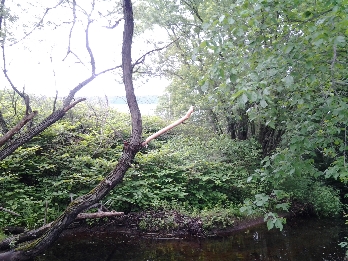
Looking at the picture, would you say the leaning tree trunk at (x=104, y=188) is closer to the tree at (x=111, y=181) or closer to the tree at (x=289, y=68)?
the tree at (x=111, y=181)

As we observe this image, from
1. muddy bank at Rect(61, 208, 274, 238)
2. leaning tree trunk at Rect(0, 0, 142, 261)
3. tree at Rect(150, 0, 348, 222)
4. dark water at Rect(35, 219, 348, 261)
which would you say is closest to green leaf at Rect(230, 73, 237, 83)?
tree at Rect(150, 0, 348, 222)

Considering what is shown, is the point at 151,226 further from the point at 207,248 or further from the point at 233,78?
the point at 233,78

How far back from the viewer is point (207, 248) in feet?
21.5

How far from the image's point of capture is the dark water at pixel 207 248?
6.01m

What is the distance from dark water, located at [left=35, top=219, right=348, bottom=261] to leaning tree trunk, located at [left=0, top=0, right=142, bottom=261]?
5.12 feet

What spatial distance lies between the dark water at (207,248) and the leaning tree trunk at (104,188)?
1561 mm

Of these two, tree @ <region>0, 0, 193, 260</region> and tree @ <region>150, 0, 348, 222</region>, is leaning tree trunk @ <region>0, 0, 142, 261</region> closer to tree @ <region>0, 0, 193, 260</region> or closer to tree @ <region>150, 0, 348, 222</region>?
tree @ <region>0, 0, 193, 260</region>

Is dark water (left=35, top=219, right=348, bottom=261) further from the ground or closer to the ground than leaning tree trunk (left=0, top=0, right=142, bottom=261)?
closer to the ground

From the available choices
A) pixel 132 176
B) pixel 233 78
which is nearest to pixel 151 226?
pixel 132 176

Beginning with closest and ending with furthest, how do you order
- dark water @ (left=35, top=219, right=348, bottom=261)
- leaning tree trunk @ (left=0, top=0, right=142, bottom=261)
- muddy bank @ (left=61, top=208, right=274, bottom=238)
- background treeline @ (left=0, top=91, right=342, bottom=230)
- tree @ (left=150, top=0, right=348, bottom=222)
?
tree @ (left=150, top=0, right=348, bottom=222) → leaning tree trunk @ (left=0, top=0, right=142, bottom=261) → dark water @ (left=35, top=219, right=348, bottom=261) → background treeline @ (left=0, top=91, right=342, bottom=230) → muddy bank @ (left=61, top=208, right=274, bottom=238)

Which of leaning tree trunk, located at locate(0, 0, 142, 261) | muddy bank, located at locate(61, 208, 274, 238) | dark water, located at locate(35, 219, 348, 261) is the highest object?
leaning tree trunk, located at locate(0, 0, 142, 261)

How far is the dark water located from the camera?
6.01 metres

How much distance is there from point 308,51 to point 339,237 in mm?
5993

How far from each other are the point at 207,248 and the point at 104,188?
3332 mm
